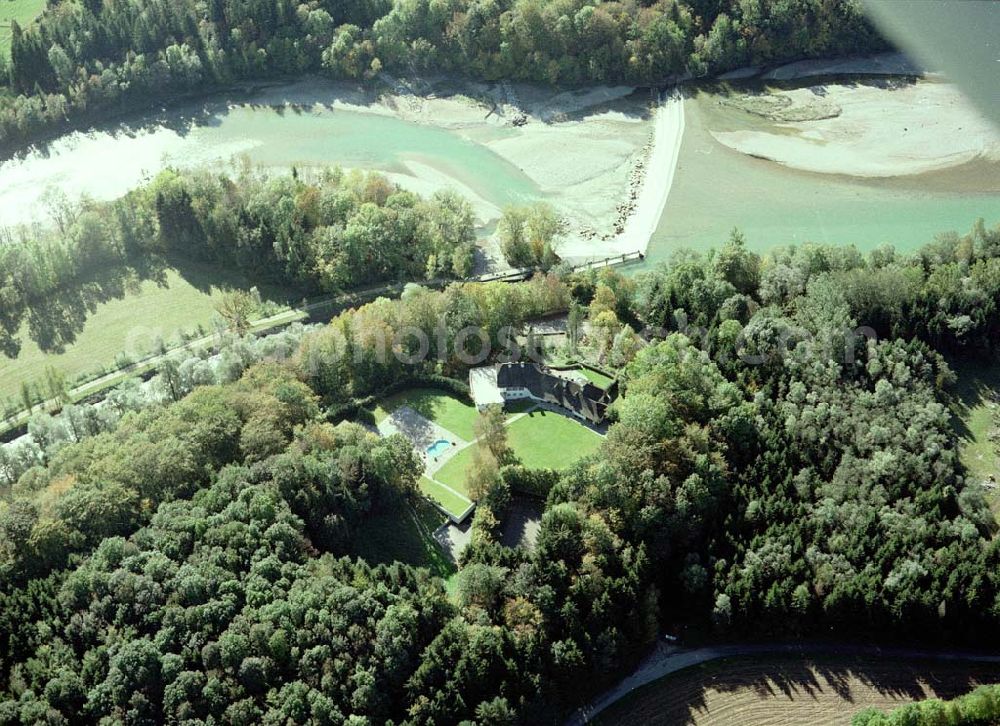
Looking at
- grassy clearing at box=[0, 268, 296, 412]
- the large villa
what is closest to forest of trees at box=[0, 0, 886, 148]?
grassy clearing at box=[0, 268, 296, 412]

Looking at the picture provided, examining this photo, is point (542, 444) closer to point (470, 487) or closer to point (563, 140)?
point (470, 487)

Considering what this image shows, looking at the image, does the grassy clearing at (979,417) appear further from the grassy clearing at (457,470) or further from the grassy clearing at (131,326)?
the grassy clearing at (131,326)

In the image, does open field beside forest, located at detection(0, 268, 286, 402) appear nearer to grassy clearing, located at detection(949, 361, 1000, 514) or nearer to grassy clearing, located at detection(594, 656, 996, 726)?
grassy clearing, located at detection(594, 656, 996, 726)

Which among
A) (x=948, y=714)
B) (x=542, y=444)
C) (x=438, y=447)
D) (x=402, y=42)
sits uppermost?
(x=402, y=42)

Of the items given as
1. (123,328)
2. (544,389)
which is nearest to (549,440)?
(544,389)

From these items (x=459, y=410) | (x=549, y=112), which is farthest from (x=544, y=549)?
(x=549, y=112)

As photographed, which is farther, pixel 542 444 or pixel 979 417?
pixel 979 417

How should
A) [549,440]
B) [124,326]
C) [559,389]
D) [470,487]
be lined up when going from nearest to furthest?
[470,487] → [549,440] → [559,389] → [124,326]

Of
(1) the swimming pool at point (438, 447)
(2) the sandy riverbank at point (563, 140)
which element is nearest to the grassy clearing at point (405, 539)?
(1) the swimming pool at point (438, 447)
